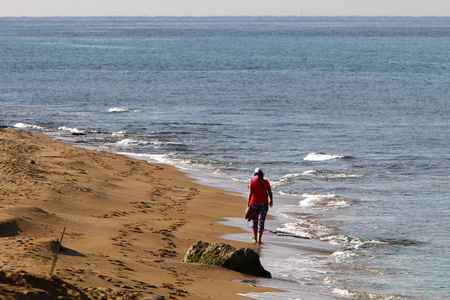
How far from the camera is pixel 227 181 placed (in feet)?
69.4

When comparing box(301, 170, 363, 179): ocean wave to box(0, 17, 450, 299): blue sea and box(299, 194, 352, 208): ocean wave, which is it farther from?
box(299, 194, 352, 208): ocean wave

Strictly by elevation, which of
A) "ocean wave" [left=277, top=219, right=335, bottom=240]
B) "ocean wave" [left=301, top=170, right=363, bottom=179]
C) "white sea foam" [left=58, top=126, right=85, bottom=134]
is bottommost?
"white sea foam" [left=58, top=126, right=85, bottom=134]

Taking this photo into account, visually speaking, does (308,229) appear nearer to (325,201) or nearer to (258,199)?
(258,199)

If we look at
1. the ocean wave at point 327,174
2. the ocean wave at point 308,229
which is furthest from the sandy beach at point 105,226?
the ocean wave at point 327,174

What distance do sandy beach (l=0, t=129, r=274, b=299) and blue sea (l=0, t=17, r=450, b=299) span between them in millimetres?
1295

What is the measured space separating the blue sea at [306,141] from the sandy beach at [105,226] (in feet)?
4.25

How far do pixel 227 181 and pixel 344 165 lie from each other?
17.1 feet

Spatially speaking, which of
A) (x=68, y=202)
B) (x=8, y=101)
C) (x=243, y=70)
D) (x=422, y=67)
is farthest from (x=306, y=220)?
(x=422, y=67)

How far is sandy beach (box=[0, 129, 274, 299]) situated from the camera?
8422 millimetres

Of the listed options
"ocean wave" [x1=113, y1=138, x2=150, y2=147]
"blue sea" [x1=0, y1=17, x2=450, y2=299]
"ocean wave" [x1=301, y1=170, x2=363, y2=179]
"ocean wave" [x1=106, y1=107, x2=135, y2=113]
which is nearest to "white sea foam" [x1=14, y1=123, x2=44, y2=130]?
"blue sea" [x1=0, y1=17, x2=450, y2=299]

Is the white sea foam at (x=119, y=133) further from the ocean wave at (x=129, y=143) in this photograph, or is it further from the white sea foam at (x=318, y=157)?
the white sea foam at (x=318, y=157)

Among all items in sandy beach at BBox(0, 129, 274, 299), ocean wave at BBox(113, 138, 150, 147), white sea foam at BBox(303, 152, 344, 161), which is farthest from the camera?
ocean wave at BBox(113, 138, 150, 147)

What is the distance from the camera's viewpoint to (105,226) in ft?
40.9

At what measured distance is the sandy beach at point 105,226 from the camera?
8.42 m
